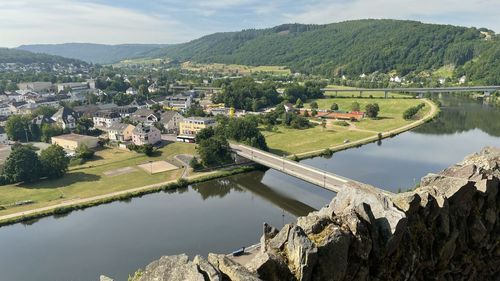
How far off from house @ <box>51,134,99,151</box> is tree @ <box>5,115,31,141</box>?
7.39 meters

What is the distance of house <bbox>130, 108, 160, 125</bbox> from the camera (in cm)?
6712

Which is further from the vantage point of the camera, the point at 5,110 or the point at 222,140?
the point at 5,110

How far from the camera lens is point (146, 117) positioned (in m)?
68.4

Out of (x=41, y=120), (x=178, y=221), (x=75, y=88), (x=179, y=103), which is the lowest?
(x=178, y=221)

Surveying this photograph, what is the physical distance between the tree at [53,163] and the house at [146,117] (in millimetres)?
24720

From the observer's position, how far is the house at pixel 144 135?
52.1 meters

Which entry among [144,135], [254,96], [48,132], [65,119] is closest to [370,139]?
[144,135]

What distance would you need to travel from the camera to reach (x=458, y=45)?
148375 mm

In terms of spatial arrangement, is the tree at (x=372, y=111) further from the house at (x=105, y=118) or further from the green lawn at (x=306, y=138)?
the house at (x=105, y=118)

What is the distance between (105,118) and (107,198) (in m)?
36.0

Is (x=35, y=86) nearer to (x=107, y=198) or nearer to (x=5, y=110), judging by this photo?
(x=5, y=110)

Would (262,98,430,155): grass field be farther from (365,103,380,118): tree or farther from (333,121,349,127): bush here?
(365,103,380,118): tree

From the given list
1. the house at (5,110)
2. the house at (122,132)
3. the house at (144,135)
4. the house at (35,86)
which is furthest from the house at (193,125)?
the house at (35,86)

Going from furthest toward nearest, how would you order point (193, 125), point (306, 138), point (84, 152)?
point (193, 125)
point (306, 138)
point (84, 152)
